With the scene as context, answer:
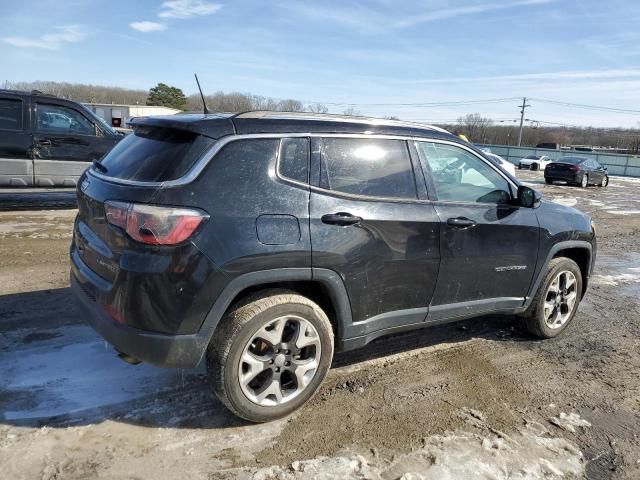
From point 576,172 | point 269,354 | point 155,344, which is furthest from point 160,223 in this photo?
point 576,172

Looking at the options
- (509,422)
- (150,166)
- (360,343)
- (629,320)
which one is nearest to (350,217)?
(360,343)

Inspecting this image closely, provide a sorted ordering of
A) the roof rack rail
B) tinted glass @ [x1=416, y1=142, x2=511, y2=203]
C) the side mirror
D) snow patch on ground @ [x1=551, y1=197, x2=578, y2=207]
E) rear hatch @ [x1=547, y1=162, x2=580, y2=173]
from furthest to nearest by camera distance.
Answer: rear hatch @ [x1=547, y1=162, x2=580, y2=173]
snow patch on ground @ [x1=551, y1=197, x2=578, y2=207]
the side mirror
tinted glass @ [x1=416, y1=142, x2=511, y2=203]
the roof rack rail

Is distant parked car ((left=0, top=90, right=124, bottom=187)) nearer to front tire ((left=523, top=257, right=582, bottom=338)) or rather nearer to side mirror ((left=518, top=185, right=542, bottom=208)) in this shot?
side mirror ((left=518, top=185, right=542, bottom=208))

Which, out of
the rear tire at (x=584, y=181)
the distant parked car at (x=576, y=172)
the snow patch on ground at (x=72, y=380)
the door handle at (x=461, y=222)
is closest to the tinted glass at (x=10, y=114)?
the snow patch on ground at (x=72, y=380)

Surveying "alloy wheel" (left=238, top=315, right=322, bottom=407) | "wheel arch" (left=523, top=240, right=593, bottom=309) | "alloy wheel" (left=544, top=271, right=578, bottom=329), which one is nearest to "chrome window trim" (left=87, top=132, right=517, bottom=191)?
"alloy wheel" (left=238, top=315, right=322, bottom=407)

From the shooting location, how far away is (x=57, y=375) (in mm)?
3553

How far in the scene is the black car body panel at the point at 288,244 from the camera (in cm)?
281

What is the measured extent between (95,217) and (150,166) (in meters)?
0.47

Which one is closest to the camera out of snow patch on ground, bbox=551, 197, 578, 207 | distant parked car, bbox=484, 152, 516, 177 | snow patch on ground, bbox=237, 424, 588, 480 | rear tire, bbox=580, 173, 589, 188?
snow patch on ground, bbox=237, 424, 588, 480

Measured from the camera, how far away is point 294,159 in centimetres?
320

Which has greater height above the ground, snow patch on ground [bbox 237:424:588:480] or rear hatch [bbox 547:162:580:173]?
rear hatch [bbox 547:162:580:173]

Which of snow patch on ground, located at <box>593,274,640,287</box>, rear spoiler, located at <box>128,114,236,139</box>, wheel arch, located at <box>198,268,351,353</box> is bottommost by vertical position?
snow patch on ground, located at <box>593,274,640,287</box>

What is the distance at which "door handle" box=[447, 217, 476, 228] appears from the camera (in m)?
→ 3.73

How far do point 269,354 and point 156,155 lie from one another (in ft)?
4.54
